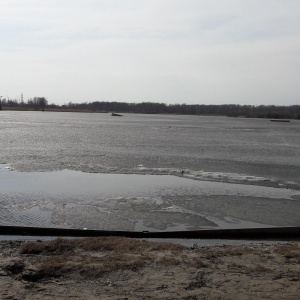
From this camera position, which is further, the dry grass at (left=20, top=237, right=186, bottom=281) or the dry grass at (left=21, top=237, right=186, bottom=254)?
the dry grass at (left=21, top=237, right=186, bottom=254)

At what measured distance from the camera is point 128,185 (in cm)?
1859

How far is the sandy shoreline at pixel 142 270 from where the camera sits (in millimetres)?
7113

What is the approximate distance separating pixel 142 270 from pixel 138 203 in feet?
22.3

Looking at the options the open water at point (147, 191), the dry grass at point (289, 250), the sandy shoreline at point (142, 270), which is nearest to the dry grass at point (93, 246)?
the sandy shoreline at point (142, 270)

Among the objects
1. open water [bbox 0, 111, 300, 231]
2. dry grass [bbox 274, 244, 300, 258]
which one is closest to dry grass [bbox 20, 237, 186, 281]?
open water [bbox 0, 111, 300, 231]

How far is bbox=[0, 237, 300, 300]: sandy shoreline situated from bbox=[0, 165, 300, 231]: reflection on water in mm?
2263

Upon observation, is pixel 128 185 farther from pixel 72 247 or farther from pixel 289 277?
pixel 289 277

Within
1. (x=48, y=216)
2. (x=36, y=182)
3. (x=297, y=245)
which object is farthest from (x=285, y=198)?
(x=36, y=182)

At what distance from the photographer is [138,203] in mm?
15117

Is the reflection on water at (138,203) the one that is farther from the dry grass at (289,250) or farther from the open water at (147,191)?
the dry grass at (289,250)

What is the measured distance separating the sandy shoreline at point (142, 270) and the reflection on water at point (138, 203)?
2263 mm

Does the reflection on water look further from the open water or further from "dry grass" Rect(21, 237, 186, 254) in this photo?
"dry grass" Rect(21, 237, 186, 254)

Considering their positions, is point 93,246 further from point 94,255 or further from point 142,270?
point 142,270

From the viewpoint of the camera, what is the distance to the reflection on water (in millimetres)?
12812
